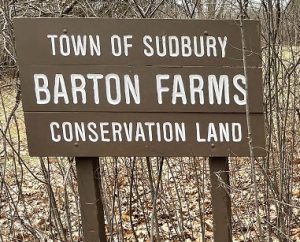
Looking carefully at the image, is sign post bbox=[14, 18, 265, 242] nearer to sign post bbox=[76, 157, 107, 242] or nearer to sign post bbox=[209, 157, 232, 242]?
sign post bbox=[209, 157, 232, 242]

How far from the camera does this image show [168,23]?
222 centimetres

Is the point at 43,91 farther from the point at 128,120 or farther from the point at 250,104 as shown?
the point at 250,104

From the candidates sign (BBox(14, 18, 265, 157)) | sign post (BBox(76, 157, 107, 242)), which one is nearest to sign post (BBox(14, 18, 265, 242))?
sign (BBox(14, 18, 265, 157))

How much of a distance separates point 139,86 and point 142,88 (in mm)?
18

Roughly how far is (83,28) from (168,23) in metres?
0.42

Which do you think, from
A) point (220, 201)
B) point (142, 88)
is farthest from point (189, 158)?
point (142, 88)

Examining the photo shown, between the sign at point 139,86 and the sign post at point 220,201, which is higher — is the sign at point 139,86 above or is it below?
above

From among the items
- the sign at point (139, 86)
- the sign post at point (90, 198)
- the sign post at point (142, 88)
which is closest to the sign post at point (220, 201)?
the sign post at point (142, 88)

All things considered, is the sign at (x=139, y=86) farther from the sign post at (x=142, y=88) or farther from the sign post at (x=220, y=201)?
the sign post at (x=220, y=201)

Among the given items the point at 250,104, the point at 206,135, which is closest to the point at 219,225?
the point at 206,135

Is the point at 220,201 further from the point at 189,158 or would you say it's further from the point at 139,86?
the point at 189,158

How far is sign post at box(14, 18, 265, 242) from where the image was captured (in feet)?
7.25

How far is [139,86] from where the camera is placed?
228 centimetres

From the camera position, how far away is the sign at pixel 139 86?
221 centimetres
